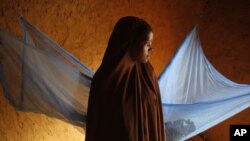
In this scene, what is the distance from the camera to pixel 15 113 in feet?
7.74

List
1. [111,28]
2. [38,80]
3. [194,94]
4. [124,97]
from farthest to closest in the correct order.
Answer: [111,28], [194,94], [38,80], [124,97]

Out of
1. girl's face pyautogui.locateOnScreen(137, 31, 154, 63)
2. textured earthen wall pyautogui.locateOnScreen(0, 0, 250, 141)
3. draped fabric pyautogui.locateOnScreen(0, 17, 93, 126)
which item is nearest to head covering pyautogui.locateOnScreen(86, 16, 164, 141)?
girl's face pyautogui.locateOnScreen(137, 31, 154, 63)

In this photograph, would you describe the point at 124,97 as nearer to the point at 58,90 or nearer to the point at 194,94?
the point at 58,90

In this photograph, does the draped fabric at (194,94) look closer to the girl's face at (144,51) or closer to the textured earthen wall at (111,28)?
the girl's face at (144,51)

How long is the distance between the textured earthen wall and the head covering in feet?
2.79

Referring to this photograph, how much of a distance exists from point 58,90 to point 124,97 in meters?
0.40

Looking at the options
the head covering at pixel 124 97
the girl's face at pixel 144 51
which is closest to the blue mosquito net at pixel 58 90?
the head covering at pixel 124 97

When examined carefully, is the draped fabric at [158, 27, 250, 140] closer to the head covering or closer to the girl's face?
the head covering

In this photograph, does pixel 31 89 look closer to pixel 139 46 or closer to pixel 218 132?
pixel 139 46

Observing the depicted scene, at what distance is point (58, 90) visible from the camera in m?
1.86

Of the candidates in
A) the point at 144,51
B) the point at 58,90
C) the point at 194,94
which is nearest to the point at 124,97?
the point at 144,51

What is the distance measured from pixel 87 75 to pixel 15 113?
2.22 ft

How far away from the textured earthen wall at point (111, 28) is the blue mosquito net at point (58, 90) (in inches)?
20.2

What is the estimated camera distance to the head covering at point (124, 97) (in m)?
1.60
